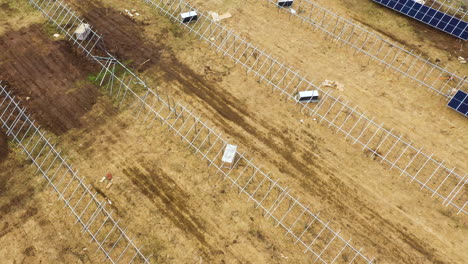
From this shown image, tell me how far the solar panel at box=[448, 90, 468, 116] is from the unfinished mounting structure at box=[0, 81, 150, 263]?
74.1 feet

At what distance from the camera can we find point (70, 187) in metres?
19.1

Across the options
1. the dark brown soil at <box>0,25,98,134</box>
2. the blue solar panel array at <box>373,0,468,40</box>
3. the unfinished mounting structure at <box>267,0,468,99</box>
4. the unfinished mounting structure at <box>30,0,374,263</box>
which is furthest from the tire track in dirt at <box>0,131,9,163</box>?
the blue solar panel array at <box>373,0,468,40</box>

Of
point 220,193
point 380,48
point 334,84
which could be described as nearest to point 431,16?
point 380,48

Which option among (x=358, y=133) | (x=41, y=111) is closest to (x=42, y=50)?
(x=41, y=111)

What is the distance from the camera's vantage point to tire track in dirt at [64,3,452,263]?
17.4 m

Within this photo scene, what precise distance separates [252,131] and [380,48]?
14.2 meters

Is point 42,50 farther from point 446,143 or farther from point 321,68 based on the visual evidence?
point 446,143

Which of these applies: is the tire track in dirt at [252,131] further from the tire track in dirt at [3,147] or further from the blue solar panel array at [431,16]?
the blue solar panel array at [431,16]

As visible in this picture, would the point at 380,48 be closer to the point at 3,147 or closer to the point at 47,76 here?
the point at 47,76

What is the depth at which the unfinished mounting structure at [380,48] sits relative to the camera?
80.8ft

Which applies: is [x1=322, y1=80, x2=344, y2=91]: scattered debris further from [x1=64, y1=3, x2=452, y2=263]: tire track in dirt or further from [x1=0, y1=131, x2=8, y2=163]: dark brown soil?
[x1=0, y1=131, x2=8, y2=163]: dark brown soil

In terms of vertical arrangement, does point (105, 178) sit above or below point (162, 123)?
below

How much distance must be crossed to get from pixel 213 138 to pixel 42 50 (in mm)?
16881

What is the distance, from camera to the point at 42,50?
26.4 meters
